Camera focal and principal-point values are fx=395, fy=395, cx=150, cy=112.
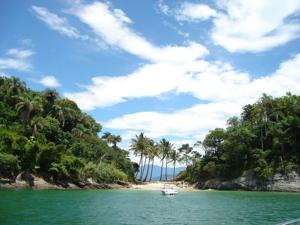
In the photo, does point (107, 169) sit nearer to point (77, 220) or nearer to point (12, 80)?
point (12, 80)

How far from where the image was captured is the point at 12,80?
329 feet

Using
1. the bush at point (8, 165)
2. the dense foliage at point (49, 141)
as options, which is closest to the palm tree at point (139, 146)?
the dense foliage at point (49, 141)

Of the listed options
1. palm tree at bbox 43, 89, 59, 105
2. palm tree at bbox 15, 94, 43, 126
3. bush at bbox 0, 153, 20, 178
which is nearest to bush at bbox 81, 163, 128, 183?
palm tree at bbox 15, 94, 43, 126

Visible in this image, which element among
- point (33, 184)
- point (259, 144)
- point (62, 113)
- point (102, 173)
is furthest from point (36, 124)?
point (259, 144)

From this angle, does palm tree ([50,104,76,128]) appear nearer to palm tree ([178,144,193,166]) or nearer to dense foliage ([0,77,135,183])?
dense foliage ([0,77,135,183])

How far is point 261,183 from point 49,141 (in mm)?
51680

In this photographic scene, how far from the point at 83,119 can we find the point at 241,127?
1801 inches

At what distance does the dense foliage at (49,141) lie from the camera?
252 ft

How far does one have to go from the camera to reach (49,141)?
92.6 metres

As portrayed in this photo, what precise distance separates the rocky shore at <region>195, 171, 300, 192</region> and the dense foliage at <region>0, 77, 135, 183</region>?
89.7ft

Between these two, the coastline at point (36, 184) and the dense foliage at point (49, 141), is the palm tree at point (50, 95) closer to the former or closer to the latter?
the dense foliage at point (49, 141)

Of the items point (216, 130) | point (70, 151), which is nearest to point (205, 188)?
point (216, 130)

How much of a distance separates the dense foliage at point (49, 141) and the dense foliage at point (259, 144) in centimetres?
2672

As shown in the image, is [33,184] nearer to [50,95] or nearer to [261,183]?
[50,95]
